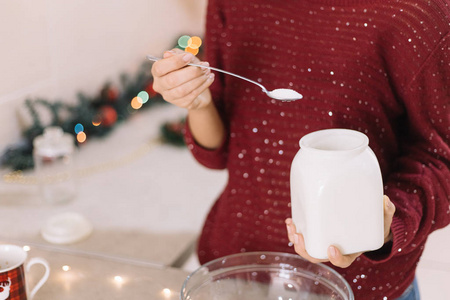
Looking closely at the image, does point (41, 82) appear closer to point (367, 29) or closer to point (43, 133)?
point (43, 133)

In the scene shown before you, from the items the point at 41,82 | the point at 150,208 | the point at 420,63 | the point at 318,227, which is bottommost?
the point at 150,208

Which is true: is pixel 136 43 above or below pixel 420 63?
below

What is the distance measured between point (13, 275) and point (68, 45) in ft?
3.09

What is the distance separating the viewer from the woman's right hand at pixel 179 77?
76cm

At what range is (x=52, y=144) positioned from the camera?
132 cm

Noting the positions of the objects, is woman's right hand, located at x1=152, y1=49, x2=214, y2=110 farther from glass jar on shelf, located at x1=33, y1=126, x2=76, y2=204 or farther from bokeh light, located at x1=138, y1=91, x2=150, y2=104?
bokeh light, located at x1=138, y1=91, x2=150, y2=104

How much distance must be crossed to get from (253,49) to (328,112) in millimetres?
162

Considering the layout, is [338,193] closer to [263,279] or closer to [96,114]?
[263,279]

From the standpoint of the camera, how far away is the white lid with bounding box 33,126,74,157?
1.31 metres

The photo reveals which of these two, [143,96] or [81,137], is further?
[143,96]

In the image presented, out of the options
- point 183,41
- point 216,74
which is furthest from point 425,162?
point 183,41

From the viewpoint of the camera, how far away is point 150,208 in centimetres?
125

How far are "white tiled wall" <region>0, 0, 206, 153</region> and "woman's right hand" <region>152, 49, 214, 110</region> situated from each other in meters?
0.71

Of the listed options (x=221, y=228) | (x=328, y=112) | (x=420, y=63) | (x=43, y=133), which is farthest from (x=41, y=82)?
(x=420, y=63)
